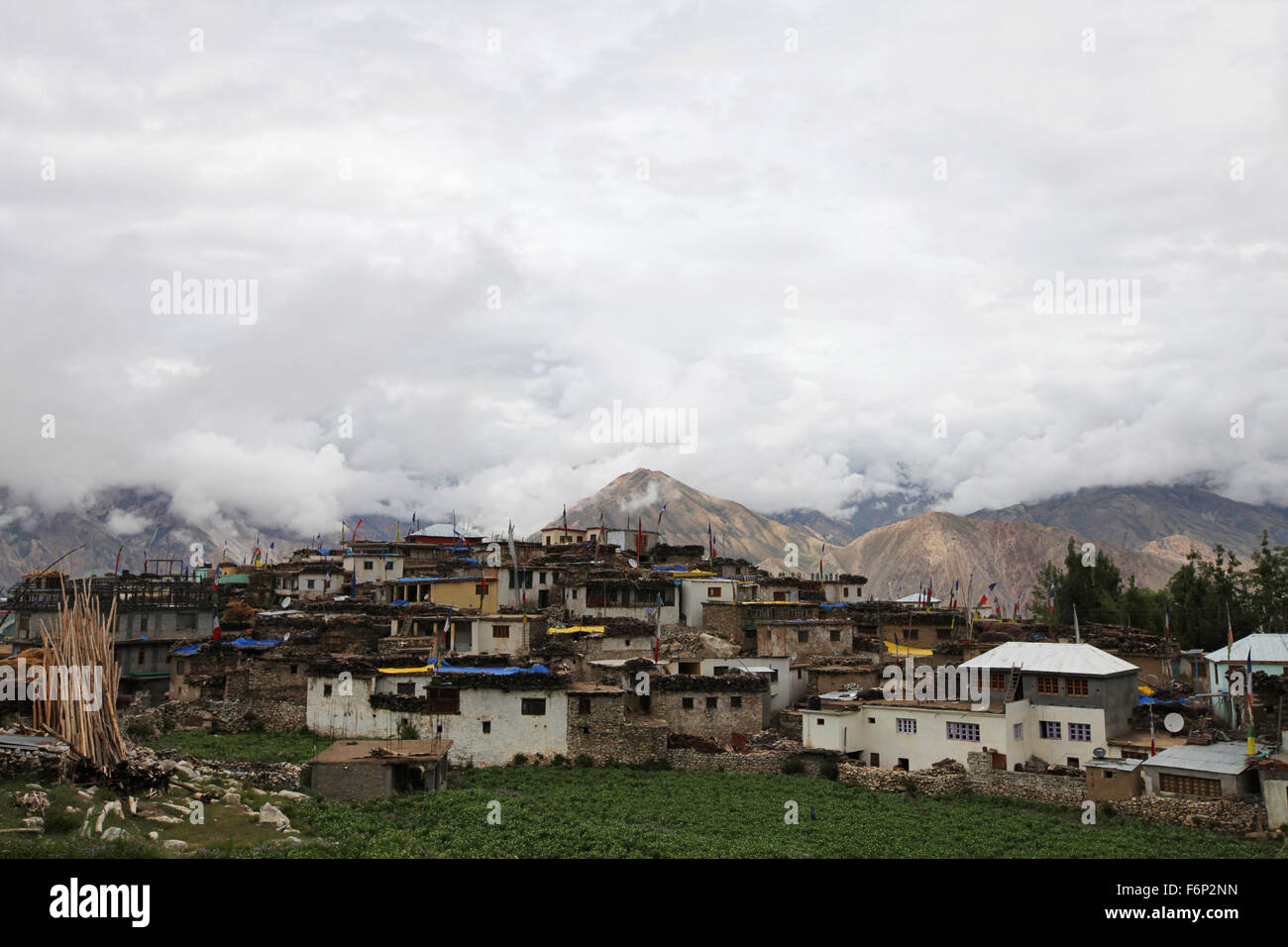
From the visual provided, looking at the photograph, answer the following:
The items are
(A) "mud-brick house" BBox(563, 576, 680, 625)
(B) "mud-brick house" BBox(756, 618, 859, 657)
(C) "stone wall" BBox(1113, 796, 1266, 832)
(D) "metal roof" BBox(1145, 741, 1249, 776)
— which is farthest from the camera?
(A) "mud-brick house" BBox(563, 576, 680, 625)

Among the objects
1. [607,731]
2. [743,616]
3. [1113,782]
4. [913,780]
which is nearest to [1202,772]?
[1113,782]

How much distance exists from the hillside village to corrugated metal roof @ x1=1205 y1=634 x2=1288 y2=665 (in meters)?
0.15

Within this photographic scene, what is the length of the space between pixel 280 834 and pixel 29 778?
7171 mm

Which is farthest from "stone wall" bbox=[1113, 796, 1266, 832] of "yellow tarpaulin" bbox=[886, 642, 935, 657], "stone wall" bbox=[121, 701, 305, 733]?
"stone wall" bbox=[121, 701, 305, 733]

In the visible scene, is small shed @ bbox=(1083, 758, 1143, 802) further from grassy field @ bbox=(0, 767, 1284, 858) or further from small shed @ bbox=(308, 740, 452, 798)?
small shed @ bbox=(308, 740, 452, 798)

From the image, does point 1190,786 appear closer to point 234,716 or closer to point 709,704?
point 709,704

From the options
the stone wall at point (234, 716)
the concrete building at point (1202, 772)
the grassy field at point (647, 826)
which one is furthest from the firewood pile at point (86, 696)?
the concrete building at point (1202, 772)

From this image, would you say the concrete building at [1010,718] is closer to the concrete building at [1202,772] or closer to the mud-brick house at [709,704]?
the mud-brick house at [709,704]

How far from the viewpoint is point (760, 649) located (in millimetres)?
54500

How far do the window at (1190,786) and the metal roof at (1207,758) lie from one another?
366 mm

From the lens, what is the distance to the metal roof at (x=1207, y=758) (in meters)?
32.6

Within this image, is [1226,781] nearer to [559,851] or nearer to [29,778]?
[559,851]

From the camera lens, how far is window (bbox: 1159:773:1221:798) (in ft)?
107
